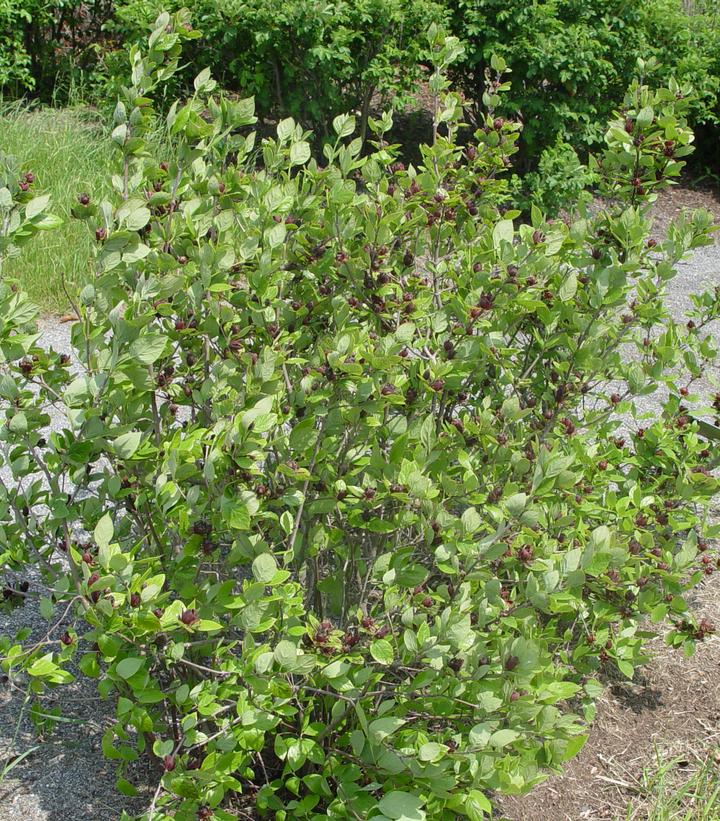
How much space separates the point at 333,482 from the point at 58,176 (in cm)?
449

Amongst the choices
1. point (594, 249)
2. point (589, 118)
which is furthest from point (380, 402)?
point (589, 118)

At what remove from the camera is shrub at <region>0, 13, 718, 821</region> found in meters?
1.90

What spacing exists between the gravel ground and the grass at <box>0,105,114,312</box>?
2.42 meters

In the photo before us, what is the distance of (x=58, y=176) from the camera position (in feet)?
19.6

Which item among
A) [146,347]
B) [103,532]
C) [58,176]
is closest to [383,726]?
[103,532]

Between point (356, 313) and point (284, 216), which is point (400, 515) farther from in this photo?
point (284, 216)

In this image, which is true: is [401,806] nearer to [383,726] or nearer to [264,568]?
[383,726]

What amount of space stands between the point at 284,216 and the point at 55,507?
2.98ft

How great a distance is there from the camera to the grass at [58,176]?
5.25 meters

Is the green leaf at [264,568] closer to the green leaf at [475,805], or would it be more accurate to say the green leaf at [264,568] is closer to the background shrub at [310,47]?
the green leaf at [475,805]

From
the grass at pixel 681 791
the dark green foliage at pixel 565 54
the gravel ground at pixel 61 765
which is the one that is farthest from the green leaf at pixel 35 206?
the dark green foliage at pixel 565 54

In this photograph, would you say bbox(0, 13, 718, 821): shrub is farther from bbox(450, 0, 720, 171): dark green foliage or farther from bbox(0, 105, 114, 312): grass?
bbox(450, 0, 720, 171): dark green foliage

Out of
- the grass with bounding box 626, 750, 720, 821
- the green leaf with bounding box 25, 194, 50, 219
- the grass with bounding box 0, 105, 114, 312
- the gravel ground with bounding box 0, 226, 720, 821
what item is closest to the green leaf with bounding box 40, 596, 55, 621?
the gravel ground with bounding box 0, 226, 720, 821

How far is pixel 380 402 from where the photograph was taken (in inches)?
84.0
